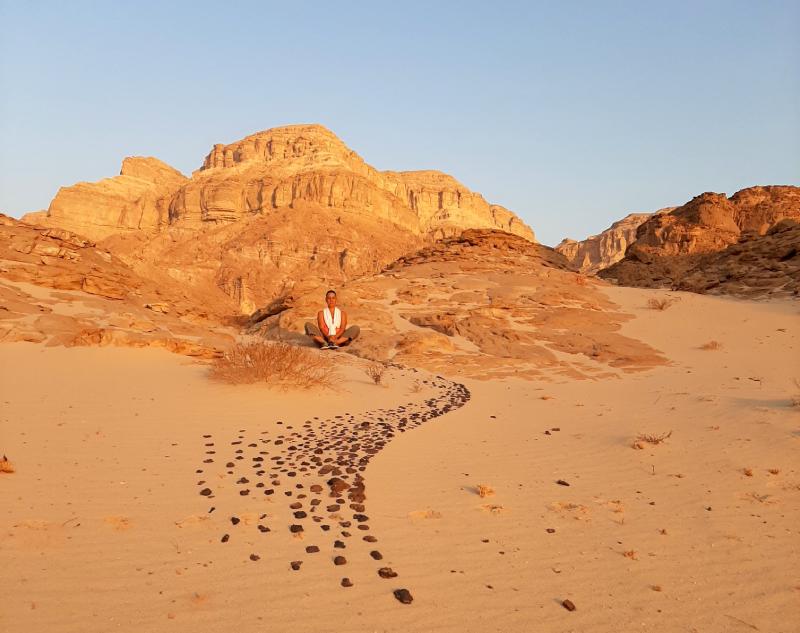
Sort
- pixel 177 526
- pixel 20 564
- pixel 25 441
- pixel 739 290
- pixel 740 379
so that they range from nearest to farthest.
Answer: pixel 20 564 < pixel 177 526 < pixel 25 441 < pixel 740 379 < pixel 739 290

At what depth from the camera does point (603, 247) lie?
86.6m

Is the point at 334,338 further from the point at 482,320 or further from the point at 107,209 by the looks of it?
the point at 107,209

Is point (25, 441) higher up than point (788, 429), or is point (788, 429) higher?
point (788, 429)

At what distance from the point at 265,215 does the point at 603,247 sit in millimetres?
59870

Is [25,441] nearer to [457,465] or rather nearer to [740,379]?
[457,465]

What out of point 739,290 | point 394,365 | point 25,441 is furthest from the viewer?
point 739,290

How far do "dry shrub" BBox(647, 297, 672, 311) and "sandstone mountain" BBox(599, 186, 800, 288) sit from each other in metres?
9.15

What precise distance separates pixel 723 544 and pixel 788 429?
9.88 ft

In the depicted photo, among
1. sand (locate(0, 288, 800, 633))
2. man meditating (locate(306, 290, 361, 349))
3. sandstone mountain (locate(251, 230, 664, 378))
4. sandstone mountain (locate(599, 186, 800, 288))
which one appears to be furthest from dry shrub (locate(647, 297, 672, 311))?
man meditating (locate(306, 290, 361, 349))

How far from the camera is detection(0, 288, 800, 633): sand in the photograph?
248 cm

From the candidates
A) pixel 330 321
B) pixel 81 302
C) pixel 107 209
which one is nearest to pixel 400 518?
pixel 330 321

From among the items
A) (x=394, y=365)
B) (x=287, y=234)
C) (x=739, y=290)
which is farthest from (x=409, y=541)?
(x=287, y=234)

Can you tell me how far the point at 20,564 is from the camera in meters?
2.62

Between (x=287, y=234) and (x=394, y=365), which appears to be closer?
(x=394, y=365)
